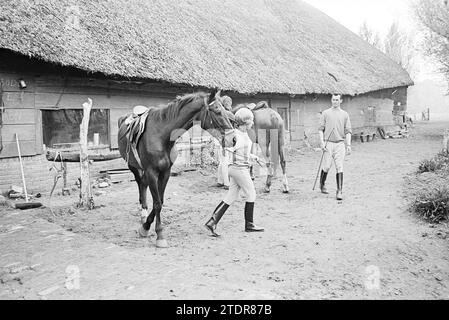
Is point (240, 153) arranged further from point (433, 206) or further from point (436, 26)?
point (436, 26)

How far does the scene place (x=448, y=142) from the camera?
10898 mm

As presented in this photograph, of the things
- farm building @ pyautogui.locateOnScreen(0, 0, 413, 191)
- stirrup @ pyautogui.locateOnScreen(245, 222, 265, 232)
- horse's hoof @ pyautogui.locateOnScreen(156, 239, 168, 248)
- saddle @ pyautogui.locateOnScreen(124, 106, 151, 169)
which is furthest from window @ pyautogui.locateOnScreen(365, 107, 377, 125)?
horse's hoof @ pyautogui.locateOnScreen(156, 239, 168, 248)

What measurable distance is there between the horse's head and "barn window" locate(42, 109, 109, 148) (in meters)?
5.13

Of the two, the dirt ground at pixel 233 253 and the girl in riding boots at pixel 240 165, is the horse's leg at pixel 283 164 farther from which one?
the girl in riding boots at pixel 240 165

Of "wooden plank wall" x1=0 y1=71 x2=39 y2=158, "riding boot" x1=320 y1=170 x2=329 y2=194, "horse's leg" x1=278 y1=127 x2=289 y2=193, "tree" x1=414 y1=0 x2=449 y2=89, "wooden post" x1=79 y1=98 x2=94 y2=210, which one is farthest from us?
"tree" x1=414 y1=0 x2=449 y2=89

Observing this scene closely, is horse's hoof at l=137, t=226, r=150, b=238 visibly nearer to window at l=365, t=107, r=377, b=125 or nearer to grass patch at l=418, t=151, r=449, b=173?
grass patch at l=418, t=151, r=449, b=173

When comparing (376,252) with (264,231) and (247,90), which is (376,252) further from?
(247,90)

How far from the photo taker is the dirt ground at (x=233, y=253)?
339 cm

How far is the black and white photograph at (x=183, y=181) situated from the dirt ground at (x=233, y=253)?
0.09ft

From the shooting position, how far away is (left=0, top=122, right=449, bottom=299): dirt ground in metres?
3.39

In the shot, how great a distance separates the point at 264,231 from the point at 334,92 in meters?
13.2

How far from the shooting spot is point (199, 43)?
12727mm

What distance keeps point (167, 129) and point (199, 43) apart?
8779mm
